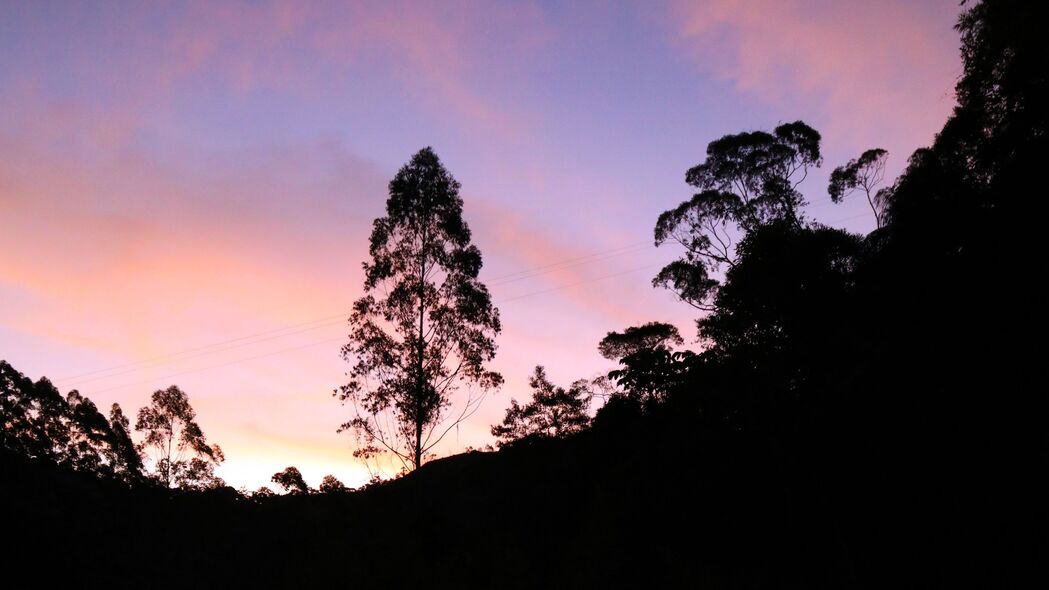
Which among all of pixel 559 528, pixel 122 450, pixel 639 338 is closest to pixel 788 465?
pixel 559 528

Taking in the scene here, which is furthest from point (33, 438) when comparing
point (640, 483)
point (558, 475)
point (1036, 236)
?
point (1036, 236)

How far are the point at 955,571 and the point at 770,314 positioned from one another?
10918 mm

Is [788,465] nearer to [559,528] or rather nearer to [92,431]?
[559,528]

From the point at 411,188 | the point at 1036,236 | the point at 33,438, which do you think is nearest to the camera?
the point at 1036,236

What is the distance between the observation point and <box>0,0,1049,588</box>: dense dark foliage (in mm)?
8805

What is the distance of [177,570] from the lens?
48.0ft

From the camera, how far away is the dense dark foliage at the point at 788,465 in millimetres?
8805

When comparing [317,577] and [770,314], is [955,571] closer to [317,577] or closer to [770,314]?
[770,314]

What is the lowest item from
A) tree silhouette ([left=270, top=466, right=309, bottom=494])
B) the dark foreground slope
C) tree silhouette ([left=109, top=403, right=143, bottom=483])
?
the dark foreground slope

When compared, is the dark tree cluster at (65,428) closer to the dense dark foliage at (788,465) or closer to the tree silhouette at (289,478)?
the tree silhouette at (289,478)

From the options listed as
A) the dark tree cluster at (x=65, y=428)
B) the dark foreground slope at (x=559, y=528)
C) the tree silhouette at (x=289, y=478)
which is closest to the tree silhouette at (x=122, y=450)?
the dark tree cluster at (x=65, y=428)

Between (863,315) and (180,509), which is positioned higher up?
(863,315)

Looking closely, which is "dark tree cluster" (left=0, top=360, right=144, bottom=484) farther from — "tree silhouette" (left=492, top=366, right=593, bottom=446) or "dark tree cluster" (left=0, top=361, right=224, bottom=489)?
"tree silhouette" (left=492, top=366, right=593, bottom=446)

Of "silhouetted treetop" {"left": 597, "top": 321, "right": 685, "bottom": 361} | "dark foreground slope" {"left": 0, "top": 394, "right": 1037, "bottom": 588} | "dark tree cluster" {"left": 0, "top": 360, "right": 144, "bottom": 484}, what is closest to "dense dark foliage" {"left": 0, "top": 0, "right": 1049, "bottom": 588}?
"dark foreground slope" {"left": 0, "top": 394, "right": 1037, "bottom": 588}
